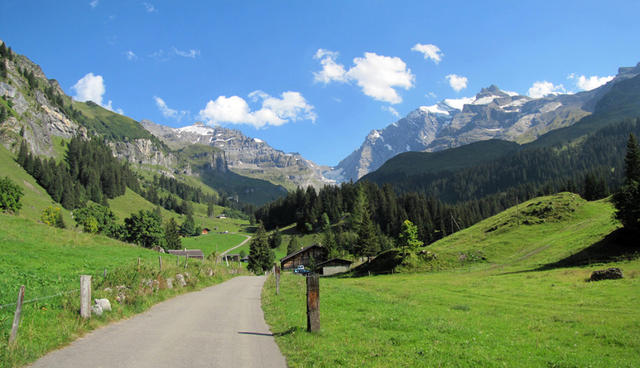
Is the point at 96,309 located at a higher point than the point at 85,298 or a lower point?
lower

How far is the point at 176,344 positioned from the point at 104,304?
18.8ft

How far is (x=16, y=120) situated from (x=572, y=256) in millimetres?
256339

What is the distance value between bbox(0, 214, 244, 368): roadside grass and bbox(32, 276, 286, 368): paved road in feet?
1.83

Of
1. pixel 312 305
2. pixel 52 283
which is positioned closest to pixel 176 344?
pixel 312 305

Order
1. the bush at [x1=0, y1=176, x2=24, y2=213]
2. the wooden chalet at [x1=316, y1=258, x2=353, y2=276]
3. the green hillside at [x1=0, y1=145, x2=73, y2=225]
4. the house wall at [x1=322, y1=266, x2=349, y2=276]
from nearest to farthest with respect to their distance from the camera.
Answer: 1. the bush at [x1=0, y1=176, x2=24, y2=213]
2. the house wall at [x1=322, y1=266, x2=349, y2=276]
3. the wooden chalet at [x1=316, y1=258, x2=353, y2=276]
4. the green hillside at [x1=0, y1=145, x2=73, y2=225]

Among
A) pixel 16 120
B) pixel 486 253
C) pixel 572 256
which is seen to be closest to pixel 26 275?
pixel 572 256

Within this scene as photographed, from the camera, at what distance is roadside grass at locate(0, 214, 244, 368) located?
1064 cm

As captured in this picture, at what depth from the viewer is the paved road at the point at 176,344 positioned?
9562 millimetres

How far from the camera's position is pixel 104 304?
14.9 m

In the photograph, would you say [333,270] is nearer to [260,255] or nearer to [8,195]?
[260,255]

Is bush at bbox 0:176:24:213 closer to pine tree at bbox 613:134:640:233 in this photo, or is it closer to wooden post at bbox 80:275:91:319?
wooden post at bbox 80:275:91:319

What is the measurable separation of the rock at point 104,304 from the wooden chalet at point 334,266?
8657 centimetres

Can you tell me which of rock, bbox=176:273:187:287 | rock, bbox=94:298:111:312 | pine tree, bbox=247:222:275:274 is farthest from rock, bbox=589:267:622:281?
pine tree, bbox=247:222:275:274

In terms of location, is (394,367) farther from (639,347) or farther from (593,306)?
(593,306)
